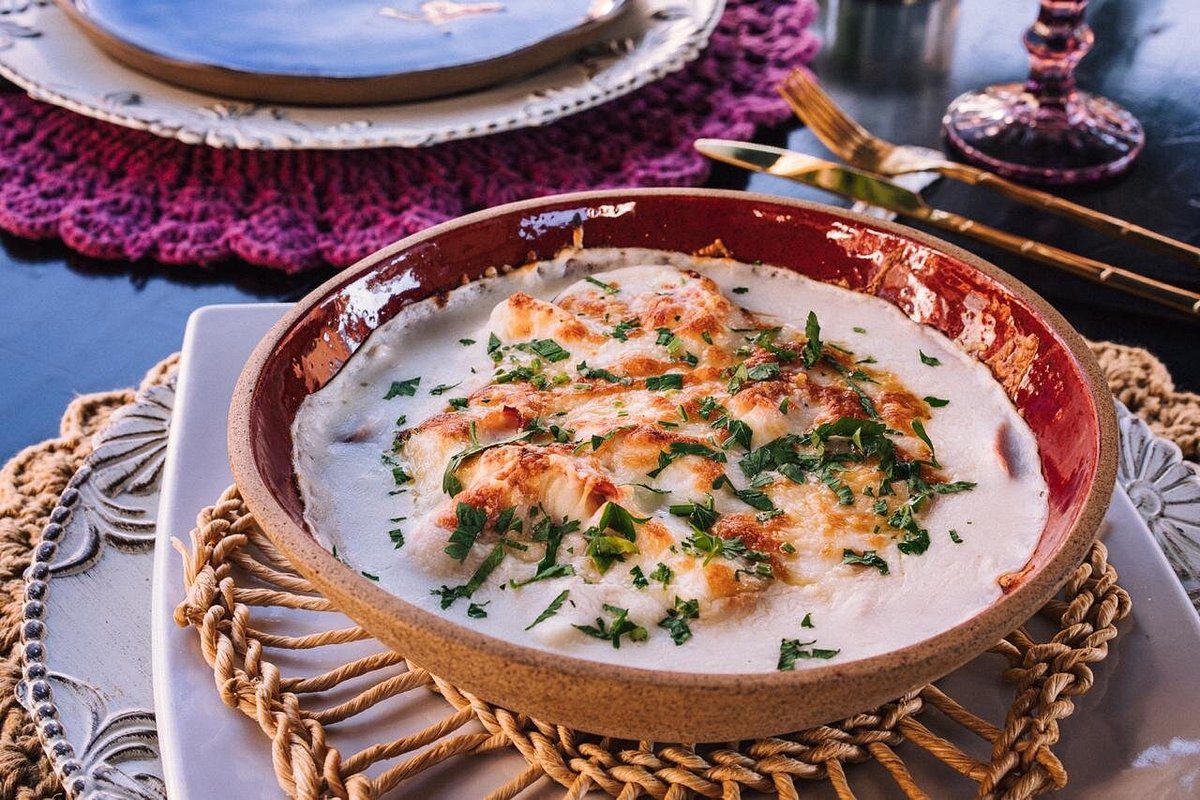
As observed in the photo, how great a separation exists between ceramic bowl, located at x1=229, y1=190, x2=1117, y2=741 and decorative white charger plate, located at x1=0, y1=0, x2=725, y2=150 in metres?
0.75

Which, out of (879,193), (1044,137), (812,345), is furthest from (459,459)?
(1044,137)

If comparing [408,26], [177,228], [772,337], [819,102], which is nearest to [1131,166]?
[819,102]

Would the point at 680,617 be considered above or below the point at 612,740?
above

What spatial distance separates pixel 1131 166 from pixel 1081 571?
1.64 metres

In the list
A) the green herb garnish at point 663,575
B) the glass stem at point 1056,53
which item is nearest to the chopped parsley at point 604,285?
the green herb garnish at point 663,575

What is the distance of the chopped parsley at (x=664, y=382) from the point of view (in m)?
1.60

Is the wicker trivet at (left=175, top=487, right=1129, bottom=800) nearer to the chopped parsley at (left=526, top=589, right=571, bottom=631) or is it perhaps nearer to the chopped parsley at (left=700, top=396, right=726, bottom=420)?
the chopped parsley at (left=526, top=589, right=571, bottom=631)

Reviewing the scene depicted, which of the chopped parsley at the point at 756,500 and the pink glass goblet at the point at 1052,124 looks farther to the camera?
the pink glass goblet at the point at 1052,124

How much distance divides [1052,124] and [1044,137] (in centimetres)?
6

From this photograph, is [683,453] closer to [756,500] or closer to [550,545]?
[756,500]

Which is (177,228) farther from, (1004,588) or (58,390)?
(1004,588)

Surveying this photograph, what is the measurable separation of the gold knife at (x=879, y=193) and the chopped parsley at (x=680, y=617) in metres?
1.35

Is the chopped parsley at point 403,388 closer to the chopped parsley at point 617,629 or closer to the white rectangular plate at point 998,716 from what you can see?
the white rectangular plate at point 998,716

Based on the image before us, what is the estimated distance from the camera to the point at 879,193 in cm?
244
